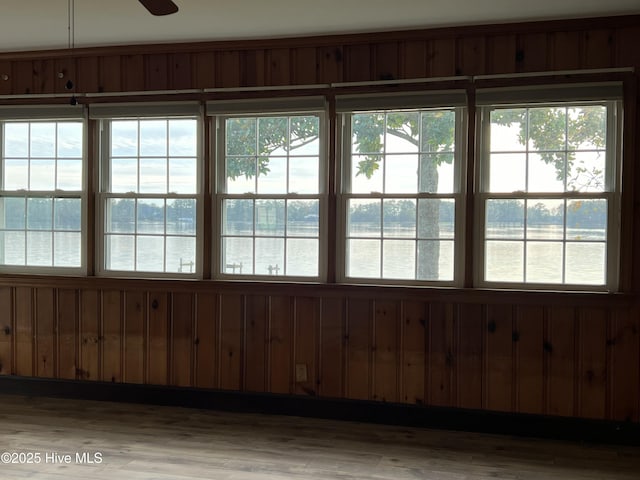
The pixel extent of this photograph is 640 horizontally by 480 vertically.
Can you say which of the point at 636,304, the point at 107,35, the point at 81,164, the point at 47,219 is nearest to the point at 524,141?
the point at 636,304

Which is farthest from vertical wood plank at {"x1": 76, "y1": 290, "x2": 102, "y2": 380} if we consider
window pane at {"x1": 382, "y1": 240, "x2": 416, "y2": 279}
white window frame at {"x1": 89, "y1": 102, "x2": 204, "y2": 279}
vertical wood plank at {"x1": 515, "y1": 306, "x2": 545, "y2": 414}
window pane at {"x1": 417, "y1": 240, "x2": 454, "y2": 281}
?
vertical wood plank at {"x1": 515, "y1": 306, "x2": 545, "y2": 414}

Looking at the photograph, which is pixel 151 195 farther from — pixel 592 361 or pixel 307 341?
pixel 592 361

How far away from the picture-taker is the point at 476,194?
4.27 meters

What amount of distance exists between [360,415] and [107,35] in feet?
10.5

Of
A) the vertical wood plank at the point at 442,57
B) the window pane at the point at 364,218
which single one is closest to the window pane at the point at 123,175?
the window pane at the point at 364,218

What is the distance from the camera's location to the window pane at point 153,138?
15.8 feet

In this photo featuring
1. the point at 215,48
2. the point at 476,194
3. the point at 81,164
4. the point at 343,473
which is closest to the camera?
the point at 343,473

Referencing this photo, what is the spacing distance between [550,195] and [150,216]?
2.87 meters

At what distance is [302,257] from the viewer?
4.60 metres

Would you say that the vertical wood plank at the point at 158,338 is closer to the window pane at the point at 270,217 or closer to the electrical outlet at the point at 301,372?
the window pane at the point at 270,217

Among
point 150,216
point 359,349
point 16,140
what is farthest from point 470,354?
point 16,140

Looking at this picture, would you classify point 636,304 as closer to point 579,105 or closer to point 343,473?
point 579,105

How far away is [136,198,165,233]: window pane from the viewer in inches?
190

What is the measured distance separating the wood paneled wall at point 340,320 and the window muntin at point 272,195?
0.22m
